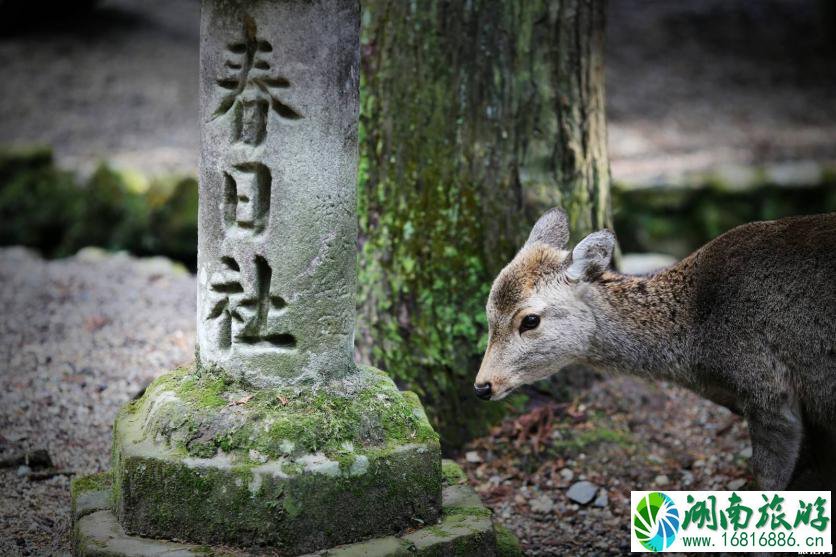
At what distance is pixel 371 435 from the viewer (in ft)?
14.8

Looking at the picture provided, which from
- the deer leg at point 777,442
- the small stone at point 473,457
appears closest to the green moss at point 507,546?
the small stone at point 473,457

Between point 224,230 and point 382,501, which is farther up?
point 224,230

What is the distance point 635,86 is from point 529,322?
1111 cm

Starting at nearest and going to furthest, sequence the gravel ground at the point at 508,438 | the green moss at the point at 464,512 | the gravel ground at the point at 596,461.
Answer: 1. the green moss at the point at 464,512
2. the gravel ground at the point at 508,438
3. the gravel ground at the point at 596,461

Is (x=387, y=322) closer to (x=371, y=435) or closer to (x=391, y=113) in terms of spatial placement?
(x=391, y=113)

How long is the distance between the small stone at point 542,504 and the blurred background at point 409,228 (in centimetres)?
1

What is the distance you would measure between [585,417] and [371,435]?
2.33 meters

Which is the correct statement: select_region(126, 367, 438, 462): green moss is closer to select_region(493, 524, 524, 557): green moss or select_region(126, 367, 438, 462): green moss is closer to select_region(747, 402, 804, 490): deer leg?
select_region(493, 524, 524, 557): green moss

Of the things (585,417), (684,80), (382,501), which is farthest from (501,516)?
(684,80)

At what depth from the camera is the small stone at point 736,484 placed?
5.96 m

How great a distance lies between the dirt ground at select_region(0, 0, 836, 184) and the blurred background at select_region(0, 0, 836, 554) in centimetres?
5

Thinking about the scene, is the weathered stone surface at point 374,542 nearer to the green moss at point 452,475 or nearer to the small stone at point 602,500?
the green moss at point 452,475

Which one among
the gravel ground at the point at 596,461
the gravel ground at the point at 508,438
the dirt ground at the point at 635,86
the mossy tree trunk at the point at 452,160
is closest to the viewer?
the gravel ground at the point at 508,438

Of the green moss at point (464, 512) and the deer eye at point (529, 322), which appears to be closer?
the green moss at point (464, 512)
